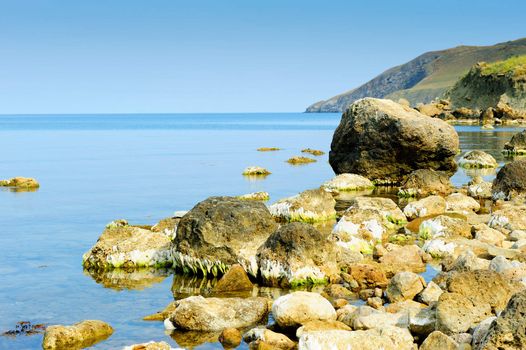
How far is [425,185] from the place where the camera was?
3045 centimetres

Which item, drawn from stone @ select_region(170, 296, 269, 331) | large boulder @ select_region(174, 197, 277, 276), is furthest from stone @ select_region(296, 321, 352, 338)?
large boulder @ select_region(174, 197, 277, 276)

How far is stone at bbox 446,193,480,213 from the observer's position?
24.9 m

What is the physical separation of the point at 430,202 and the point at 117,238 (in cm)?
1193

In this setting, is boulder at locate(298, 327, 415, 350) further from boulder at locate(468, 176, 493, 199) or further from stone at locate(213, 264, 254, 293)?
boulder at locate(468, 176, 493, 199)

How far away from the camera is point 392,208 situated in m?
23.3

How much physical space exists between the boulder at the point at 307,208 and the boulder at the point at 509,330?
15346 millimetres

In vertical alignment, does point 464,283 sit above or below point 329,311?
above

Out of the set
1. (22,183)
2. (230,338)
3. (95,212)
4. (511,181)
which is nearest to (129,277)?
(230,338)

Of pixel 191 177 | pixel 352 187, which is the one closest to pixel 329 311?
pixel 352 187

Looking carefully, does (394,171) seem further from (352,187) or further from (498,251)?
(498,251)

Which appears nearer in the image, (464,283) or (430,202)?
(464,283)

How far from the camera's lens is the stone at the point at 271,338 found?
440 inches

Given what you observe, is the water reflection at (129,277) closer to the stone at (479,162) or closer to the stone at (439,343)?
the stone at (439,343)

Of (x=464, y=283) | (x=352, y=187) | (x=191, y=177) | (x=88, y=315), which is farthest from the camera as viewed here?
(x=191, y=177)
